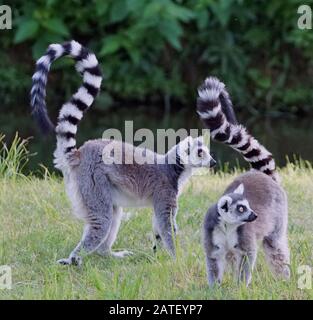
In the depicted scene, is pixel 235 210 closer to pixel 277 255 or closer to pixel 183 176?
pixel 277 255

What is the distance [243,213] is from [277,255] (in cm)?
53

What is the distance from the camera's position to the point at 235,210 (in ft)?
13.7

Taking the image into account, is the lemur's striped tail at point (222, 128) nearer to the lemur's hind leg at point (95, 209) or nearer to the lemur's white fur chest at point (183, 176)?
the lemur's white fur chest at point (183, 176)

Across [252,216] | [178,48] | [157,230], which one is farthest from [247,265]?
[178,48]

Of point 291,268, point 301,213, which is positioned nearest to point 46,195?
point 301,213

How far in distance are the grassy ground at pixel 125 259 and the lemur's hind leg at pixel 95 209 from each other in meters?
0.12

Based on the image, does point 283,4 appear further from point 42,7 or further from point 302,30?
point 42,7

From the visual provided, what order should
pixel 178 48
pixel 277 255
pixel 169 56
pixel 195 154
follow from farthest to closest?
pixel 169 56, pixel 178 48, pixel 195 154, pixel 277 255

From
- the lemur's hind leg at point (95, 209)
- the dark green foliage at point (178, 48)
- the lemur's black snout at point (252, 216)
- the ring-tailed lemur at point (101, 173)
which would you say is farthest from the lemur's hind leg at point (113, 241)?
the dark green foliage at point (178, 48)

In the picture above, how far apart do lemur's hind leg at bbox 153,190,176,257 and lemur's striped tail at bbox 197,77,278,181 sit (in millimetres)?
556

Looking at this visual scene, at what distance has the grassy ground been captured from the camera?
4234mm

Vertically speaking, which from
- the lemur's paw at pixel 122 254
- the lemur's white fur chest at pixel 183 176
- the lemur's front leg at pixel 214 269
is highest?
the lemur's white fur chest at pixel 183 176

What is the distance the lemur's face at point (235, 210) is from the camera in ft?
13.7

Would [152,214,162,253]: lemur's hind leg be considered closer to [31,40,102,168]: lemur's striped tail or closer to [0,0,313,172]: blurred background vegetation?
[31,40,102,168]: lemur's striped tail
